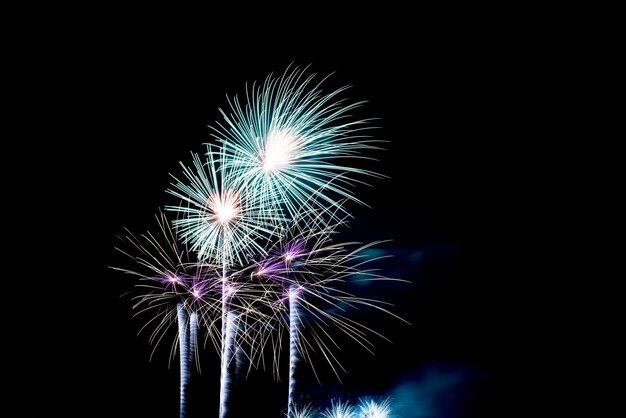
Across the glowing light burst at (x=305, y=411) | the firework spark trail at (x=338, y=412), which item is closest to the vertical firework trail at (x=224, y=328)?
the glowing light burst at (x=305, y=411)

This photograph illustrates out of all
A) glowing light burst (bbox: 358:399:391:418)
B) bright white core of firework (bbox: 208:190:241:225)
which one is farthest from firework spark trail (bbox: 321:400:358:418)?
bright white core of firework (bbox: 208:190:241:225)

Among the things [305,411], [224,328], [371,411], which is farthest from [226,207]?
[371,411]

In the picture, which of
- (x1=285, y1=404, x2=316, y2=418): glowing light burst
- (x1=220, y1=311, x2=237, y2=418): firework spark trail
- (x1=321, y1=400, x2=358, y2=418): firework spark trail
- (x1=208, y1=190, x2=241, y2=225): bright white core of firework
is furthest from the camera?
(x1=321, y1=400, x2=358, y2=418): firework spark trail

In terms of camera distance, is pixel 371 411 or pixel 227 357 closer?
pixel 227 357

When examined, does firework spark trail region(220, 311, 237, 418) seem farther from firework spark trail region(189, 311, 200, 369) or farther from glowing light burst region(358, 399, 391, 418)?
glowing light burst region(358, 399, 391, 418)

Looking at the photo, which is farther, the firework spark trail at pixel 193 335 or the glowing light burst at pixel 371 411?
the glowing light burst at pixel 371 411

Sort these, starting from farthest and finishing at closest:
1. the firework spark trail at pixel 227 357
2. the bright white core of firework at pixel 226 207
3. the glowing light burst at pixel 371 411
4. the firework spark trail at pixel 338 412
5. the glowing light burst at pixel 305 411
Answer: the glowing light burst at pixel 371 411 → the firework spark trail at pixel 338 412 → the glowing light burst at pixel 305 411 → the firework spark trail at pixel 227 357 → the bright white core of firework at pixel 226 207

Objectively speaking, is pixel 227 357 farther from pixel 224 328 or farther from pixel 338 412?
pixel 338 412

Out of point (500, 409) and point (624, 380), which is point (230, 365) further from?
point (624, 380)

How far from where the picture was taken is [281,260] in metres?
13.8

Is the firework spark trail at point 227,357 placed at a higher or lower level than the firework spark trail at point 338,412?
lower

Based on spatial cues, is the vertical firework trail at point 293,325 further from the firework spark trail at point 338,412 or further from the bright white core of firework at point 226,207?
the firework spark trail at point 338,412

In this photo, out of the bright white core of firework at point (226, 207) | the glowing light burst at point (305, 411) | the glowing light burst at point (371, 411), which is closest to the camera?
the bright white core of firework at point (226, 207)

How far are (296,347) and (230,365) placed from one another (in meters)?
2.54
